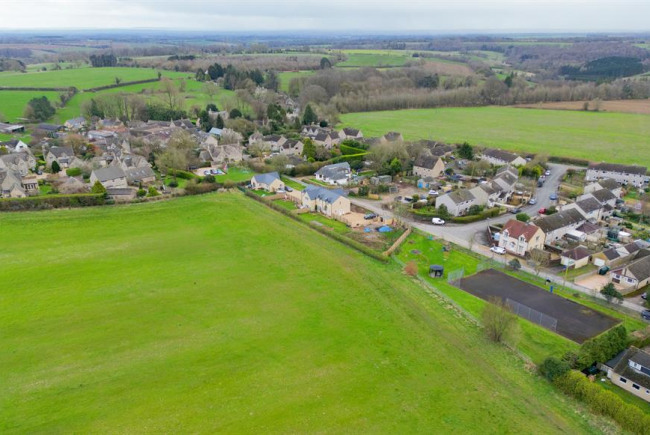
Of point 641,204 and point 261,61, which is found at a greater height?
point 261,61

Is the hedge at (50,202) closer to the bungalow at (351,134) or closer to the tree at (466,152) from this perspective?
the bungalow at (351,134)

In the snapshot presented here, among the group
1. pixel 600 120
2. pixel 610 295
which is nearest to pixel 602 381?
pixel 610 295

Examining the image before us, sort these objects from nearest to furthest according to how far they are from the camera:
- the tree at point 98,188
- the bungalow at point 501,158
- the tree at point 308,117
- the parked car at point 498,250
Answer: the parked car at point 498,250, the tree at point 98,188, the bungalow at point 501,158, the tree at point 308,117

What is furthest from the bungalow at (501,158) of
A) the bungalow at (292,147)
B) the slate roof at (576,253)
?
the slate roof at (576,253)

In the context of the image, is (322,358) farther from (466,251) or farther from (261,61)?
(261,61)

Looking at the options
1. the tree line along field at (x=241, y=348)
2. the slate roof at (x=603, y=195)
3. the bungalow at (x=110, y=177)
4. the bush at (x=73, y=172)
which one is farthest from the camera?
the bush at (x=73, y=172)

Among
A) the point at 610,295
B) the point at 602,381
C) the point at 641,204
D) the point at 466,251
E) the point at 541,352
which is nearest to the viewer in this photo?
the point at 602,381

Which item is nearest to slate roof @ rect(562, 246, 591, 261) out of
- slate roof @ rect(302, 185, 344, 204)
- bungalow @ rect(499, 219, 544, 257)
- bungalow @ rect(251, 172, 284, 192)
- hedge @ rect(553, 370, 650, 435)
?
bungalow @ rect(499, 219, 544, 257)

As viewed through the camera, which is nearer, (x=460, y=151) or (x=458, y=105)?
(x=460, y=151)
